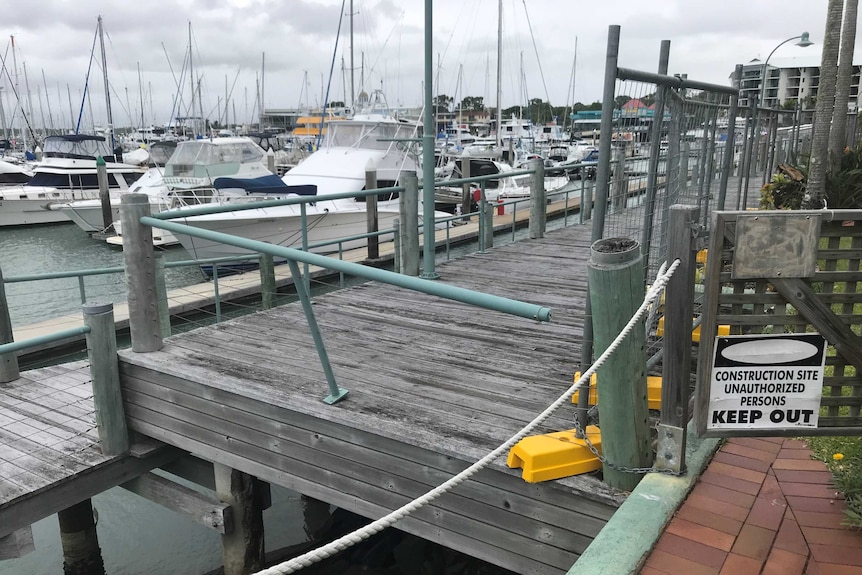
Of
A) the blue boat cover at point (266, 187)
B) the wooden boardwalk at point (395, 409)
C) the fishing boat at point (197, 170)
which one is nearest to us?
the wooden boardwalk at point (395, 409)

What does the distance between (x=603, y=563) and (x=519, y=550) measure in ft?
3.28

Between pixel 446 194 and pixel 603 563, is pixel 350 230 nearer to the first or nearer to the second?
pixel 446 194

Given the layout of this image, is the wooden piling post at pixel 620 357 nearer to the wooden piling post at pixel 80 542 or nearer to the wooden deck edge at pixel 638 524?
the wooden deck edge at pixel 638 524

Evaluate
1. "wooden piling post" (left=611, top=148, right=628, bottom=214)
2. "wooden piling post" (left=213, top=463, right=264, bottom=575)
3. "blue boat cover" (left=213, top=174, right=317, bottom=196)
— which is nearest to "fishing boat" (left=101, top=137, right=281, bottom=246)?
"blue boat cover" (left=213, top=174, right=317, bottom=196)

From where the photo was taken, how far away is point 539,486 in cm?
324

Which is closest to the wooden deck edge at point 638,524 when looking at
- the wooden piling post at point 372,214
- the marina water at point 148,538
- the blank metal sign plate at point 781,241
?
the blank metal sign plate at point 781,241

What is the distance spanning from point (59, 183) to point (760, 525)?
36.1m

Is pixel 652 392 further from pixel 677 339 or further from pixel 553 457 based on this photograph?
pixel 677 339

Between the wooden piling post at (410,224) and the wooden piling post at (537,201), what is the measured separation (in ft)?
10.4

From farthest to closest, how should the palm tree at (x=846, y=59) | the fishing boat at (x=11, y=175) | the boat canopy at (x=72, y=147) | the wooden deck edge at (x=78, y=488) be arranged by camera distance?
the fishing boat at (x=11, y=175) → the boat canopy at (x=72, y=147) → the palm tree at (x=846, y=59) → the wooden deck edge at (x=78, y=488)

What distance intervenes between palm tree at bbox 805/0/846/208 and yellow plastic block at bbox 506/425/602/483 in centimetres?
744

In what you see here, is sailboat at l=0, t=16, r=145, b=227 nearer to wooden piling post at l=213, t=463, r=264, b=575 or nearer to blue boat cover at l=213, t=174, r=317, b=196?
blue boat cover at l=213, t=174, r=317, b=196

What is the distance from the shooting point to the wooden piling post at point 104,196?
82.2ft

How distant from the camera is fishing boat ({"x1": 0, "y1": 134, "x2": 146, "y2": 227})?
29938 mm
